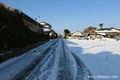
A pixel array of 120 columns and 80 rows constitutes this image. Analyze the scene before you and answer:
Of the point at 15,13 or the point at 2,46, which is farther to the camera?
the point at 15,13

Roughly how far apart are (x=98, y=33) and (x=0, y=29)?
172 feet

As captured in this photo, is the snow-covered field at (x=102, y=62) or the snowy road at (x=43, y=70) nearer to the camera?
the snowy road at (x=43, y=70)

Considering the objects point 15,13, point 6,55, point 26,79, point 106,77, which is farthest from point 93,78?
point 15,13

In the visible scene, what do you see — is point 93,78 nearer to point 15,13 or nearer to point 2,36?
point 2,36

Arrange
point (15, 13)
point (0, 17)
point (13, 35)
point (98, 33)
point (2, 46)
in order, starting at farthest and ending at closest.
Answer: point (98, 33)
point (15, 13)
point (13, 35)
point (2, 46)
point (0, 17)

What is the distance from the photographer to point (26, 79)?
3725 mm

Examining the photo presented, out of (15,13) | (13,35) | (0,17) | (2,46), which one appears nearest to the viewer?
(0,17)

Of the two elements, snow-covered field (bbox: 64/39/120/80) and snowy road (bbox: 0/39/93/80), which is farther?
snow-covered field (bbox: 64/39/120/80)

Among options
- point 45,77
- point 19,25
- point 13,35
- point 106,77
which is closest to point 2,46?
point 13,35

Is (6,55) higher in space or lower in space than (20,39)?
lower

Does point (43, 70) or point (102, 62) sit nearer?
point (43, 70)

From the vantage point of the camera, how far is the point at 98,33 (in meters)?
49.8

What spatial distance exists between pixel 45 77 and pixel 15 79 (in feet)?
4.47

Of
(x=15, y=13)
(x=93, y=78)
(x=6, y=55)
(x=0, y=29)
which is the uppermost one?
(x=15, y=13)
